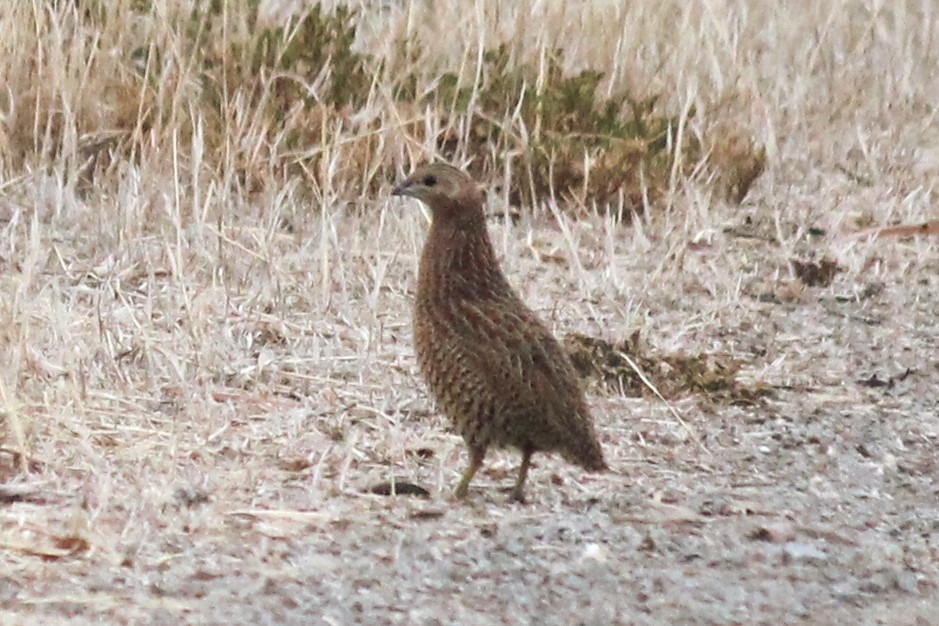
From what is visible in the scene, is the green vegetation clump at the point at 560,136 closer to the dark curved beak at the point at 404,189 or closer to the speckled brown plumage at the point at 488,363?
the dark curved beak at the point at 404,189

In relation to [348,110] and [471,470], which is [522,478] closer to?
[471,470]

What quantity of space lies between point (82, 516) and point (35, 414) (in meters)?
0.79

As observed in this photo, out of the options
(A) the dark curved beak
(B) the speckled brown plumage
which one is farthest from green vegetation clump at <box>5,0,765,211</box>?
(B) the speckled brown plumage

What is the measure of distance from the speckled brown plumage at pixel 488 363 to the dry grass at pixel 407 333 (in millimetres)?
170

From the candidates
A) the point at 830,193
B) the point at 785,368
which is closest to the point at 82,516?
the point at 785,368

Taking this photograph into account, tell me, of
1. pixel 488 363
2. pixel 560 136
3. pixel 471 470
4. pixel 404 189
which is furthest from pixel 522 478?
pixel 560 136

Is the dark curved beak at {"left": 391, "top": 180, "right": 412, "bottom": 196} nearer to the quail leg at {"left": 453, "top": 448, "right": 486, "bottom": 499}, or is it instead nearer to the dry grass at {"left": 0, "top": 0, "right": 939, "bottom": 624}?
the dry grass at {"left": 0, "top": 0, "right": 939, "bottom": 624}

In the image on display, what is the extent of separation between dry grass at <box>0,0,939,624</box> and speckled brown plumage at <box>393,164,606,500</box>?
170 mm

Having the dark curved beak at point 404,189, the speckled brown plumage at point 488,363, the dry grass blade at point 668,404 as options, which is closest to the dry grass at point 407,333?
the dry grass blade at point 668,404

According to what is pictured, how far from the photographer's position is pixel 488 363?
4.73 m

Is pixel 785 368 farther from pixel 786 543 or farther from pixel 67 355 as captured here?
pixel 67 355

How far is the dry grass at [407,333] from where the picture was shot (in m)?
4.14

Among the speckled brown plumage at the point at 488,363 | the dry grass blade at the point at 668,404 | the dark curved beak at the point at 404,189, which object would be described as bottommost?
the dry grass blade at the point at 668,404

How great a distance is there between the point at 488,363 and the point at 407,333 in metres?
1.51
